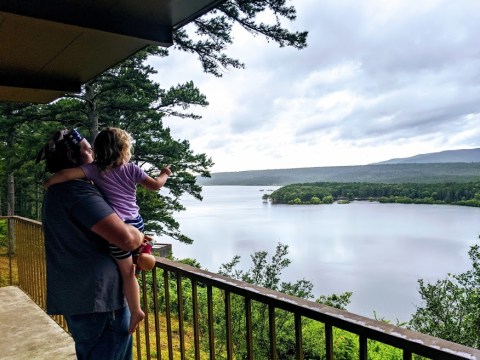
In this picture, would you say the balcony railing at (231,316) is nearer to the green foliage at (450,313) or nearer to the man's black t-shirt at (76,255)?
the man's black t-shirt at (76,255)

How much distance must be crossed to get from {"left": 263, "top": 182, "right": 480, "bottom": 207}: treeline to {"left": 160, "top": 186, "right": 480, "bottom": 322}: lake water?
2.75 meters

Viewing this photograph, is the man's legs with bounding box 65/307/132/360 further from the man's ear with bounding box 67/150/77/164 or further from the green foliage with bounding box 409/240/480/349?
the green foliage with bounding box 409/240/480/349

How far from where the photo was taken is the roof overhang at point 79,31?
5.74 feet

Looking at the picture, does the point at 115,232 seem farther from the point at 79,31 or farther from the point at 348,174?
the point at 348,174

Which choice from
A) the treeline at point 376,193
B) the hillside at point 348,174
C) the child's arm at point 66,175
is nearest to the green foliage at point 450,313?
the child's arm at point 66,175

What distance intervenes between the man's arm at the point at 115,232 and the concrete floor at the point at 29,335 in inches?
74.2

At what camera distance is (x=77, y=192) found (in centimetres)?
128

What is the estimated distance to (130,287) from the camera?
1401 millimetres

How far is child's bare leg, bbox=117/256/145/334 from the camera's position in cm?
138

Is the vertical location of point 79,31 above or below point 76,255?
above

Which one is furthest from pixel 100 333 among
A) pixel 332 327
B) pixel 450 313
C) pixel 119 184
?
pixel 450 313

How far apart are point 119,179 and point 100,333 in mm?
616

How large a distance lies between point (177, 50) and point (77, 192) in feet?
23.9

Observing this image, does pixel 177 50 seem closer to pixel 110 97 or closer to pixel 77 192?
pixel 110 97
